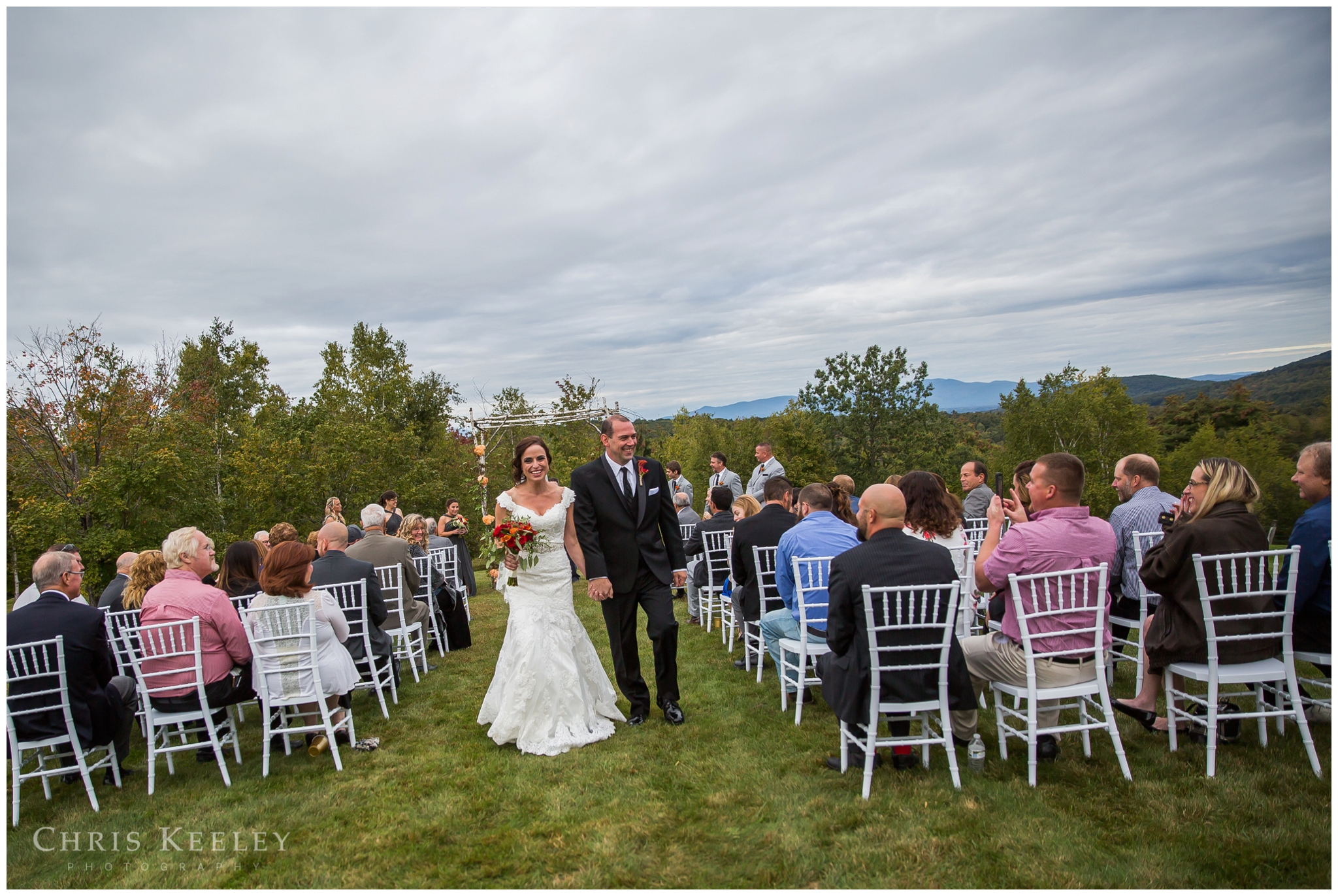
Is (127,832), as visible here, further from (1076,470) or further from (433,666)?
(1076,470)

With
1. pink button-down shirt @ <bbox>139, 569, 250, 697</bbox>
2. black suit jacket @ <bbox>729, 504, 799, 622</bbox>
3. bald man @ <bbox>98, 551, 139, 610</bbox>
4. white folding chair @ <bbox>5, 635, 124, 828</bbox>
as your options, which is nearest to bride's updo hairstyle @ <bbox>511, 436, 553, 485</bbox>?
black suit jacket @ <bbox>729, 504, 799, 622</bbox>

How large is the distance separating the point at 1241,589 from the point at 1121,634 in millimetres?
2179

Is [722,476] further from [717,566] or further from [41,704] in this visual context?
[41,704]

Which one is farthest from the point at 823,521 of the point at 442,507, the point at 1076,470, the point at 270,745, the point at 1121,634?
the point at 442,507

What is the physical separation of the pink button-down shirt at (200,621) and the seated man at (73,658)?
280 mm

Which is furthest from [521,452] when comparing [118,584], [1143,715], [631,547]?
[1143,715]

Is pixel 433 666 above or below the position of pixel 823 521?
below

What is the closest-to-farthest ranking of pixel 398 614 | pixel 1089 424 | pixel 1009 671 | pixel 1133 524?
pixel 1009 671, pixel 1133 524, pixel 398 614, pixel 1089 424

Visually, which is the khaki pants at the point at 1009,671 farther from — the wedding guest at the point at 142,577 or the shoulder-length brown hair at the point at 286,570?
the wedding guest at the point at 142,577

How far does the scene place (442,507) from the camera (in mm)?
29359

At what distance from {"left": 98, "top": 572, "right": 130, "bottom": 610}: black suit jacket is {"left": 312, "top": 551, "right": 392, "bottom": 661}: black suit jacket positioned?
172cm

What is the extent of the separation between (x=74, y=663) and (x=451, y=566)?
18.8 ft

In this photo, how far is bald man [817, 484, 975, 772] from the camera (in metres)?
3.82

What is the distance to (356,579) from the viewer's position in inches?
239
